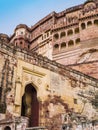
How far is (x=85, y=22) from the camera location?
27469mm

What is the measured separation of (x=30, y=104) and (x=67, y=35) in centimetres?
1624

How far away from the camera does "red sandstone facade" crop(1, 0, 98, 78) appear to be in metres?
26.8

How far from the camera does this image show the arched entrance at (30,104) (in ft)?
44.1

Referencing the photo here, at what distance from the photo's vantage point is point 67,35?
29.1m

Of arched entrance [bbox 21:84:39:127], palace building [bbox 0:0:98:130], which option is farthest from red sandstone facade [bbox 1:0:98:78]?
arched entrance [bbox 21:84:39:127]

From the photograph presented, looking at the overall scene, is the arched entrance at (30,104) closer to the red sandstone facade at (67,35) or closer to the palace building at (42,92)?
the palace building at (42,92)

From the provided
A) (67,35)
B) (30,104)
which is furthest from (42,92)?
(67,35)

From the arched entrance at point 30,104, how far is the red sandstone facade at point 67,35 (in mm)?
10923

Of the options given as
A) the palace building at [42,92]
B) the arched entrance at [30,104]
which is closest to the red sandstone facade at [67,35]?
the palace building at [42,92]

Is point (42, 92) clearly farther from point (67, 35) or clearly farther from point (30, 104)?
point (67, 35)

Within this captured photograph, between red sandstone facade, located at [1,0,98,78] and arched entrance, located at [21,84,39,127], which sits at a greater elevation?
red sandstone facade, located at [1,0,98,78]

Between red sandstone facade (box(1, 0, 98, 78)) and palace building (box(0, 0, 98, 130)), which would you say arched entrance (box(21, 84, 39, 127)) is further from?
red sandstone facade (box(1, 0, 98, 78))

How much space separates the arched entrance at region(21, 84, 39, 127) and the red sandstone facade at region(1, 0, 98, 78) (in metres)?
10.9

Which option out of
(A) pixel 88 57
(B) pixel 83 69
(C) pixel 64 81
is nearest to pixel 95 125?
(C) pixel 64 81
